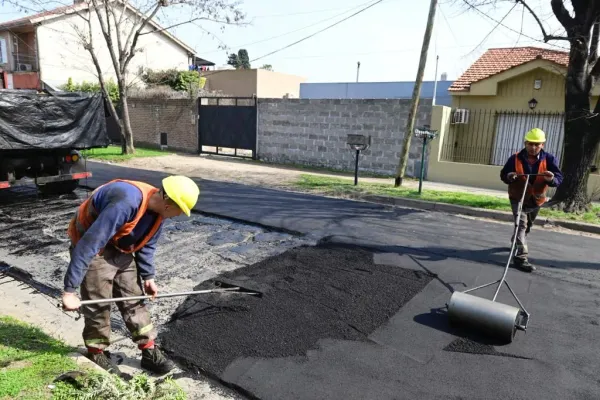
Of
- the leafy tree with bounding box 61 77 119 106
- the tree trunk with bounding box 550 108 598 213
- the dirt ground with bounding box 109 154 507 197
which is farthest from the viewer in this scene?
the leafy tree with bounding box 61 77 119 106

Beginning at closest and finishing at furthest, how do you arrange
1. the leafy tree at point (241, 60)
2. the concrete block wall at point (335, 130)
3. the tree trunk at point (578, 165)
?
the tree trunk at point (578, 165) → the concrete block wall at point (335, 130) → the leafy tree at point (241, 60)

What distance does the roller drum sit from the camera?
3463mm

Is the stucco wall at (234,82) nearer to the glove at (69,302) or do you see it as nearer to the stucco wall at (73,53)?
the stucco wall at (73,53)

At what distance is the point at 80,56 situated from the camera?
2738 cm

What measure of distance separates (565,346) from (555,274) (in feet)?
6.48

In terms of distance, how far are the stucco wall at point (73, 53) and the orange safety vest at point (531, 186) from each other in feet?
76.7

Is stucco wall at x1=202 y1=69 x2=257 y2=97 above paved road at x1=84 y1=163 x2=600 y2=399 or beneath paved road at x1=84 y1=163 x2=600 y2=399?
above

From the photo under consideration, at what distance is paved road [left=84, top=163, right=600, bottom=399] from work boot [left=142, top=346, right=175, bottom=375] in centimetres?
41

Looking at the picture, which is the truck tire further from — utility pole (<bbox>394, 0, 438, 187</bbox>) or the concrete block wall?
the concrete block wall

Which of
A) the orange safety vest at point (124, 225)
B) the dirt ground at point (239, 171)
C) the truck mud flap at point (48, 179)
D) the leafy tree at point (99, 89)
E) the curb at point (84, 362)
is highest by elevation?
the leafy tree at point (99, 89)

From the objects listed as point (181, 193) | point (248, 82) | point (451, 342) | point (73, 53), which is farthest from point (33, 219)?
point (248, 82)

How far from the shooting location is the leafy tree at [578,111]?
871 centimetres

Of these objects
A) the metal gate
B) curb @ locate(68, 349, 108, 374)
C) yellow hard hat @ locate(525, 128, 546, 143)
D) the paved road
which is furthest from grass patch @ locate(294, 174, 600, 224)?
curb @ locate(68, 349, 108, 374)

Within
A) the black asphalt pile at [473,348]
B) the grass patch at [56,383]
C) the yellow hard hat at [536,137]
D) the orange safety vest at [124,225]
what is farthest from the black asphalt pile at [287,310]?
the yellow hard hat at [536,137]
